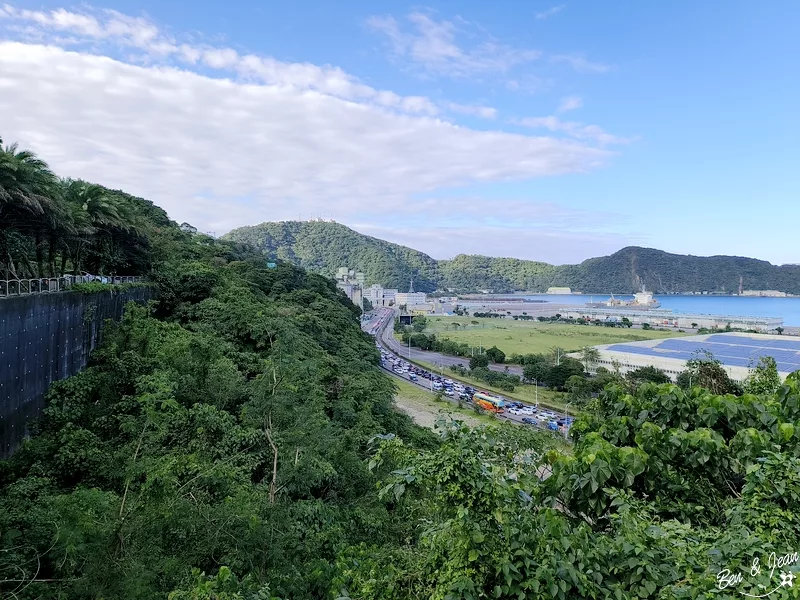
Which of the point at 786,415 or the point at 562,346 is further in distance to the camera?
the point at 562,346

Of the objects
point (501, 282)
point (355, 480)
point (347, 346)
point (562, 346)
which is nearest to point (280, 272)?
point (347, 346)

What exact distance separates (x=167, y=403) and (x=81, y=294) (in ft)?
19.1

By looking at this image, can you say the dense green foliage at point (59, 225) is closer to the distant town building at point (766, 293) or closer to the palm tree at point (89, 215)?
the palm tree at point (89, 215)

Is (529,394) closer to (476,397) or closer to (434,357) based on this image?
(476,397)

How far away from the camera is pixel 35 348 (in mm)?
9656

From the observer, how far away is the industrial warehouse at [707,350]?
127 feet

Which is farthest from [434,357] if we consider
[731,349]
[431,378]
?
[731,349]

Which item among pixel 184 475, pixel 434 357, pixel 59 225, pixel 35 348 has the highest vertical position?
pixel 59 225

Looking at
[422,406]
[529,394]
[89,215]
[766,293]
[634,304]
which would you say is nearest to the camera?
[89,215]

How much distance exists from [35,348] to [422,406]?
2591 cm

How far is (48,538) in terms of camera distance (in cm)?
519

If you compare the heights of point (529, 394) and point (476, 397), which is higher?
point (476, 397)

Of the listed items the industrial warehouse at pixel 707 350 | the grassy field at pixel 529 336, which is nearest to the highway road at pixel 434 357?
the grassy field at pixel 529 336

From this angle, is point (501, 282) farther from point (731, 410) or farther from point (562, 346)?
point (731, 410)
